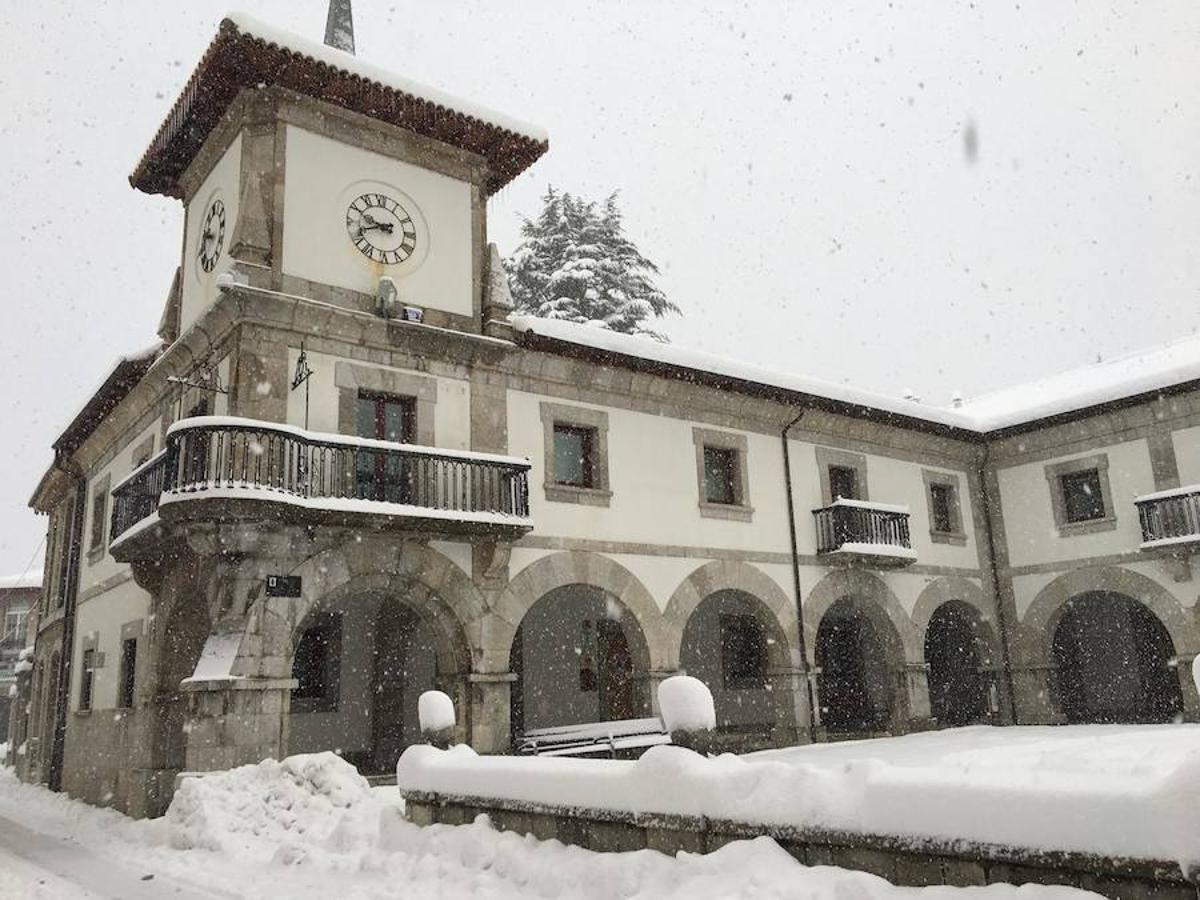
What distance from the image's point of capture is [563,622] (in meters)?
17.9

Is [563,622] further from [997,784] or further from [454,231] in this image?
[997,784]

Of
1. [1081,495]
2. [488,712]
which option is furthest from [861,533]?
[488,712]

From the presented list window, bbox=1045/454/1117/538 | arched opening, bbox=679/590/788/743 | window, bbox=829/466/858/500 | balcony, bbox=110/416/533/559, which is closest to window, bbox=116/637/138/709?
balcony, bbox=110/416/533/559

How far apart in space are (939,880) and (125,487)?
1244 centimetres

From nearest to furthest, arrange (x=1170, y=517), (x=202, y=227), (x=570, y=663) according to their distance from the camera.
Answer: (x=202, y=227) → (x=570, y=663) → (x=1170, y=517)

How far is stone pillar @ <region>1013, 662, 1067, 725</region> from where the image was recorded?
68.1 ft

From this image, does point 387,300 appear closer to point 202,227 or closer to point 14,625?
point 202,227

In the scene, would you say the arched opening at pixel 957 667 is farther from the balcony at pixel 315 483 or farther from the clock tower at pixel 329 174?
the clock tower at pixel 329 174

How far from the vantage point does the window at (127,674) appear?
52.8ft

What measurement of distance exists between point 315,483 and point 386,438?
183 centimetres

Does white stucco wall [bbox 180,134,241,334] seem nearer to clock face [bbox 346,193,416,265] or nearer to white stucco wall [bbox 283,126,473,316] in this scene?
white stucco wall [bbox 283,126,473,316]

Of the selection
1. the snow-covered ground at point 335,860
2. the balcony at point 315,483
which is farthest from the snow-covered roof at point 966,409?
the snow-covered ground at point 335,860

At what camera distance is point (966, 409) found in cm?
2859

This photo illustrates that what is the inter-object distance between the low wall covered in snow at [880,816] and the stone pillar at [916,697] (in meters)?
13.3
